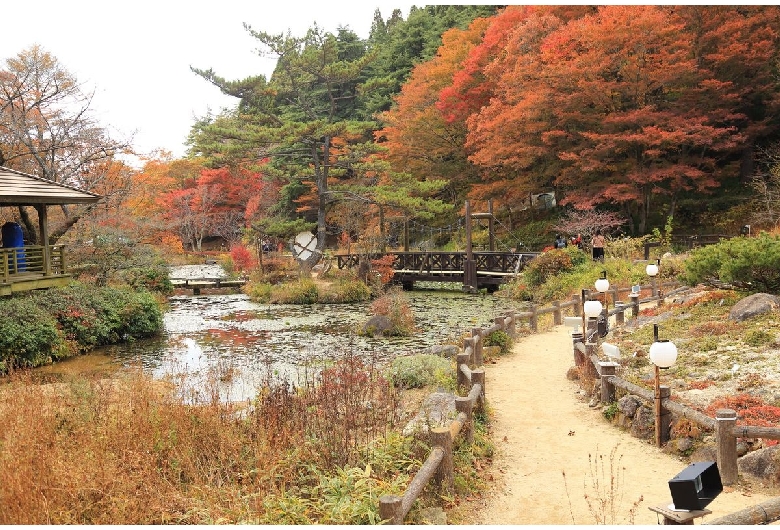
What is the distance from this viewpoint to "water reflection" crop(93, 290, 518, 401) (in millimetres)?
10469

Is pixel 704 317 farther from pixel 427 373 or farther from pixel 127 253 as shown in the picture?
pixel 127 253

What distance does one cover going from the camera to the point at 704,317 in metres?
10.2

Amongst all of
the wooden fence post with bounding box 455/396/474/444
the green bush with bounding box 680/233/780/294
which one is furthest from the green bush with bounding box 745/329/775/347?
the wooden fence post with bounding box 455/396/474/444

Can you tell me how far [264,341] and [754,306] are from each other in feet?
32.6

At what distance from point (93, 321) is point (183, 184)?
86.5ft

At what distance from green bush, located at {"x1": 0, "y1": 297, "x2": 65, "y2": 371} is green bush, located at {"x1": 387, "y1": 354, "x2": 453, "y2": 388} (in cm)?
728

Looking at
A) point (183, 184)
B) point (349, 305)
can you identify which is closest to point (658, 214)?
point (349, 305)

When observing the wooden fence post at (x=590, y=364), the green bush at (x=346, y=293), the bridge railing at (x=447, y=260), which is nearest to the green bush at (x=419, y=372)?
the wooden fence post at (x=590, y=364)

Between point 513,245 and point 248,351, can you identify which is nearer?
point 248,351

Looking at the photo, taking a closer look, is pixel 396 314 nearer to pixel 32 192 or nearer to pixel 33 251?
pixel 32 192

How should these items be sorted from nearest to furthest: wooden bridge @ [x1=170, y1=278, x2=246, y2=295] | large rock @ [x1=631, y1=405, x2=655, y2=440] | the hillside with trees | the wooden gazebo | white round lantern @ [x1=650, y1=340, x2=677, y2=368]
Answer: white round lantern @ [x1=650, y1=340, x2=677, y2=368], large rock @ [x1=631, y1=405, x2=655, y2=440], the wooden gazebo, the hillside with trees, wooden bridge @ [x1=170, y1=278, x2=246, y2=295]

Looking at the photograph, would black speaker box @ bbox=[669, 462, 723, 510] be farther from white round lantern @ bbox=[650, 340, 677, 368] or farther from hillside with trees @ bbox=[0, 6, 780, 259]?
hillside with trees @ bbox=[0, 6, 780, 259]

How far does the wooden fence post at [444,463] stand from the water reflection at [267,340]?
3.43 meters

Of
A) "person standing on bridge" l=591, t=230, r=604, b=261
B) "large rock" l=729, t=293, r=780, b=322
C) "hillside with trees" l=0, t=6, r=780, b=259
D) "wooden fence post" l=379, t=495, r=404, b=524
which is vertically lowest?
"wooden fence post" l=379, t=495, r=404, b=524
